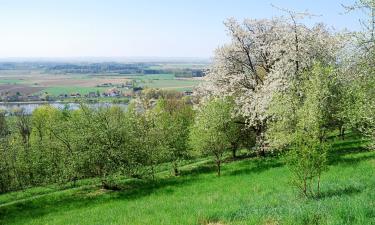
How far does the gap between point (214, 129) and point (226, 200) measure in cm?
1465

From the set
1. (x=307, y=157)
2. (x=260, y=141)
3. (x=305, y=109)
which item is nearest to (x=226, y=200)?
(x=307, y=157)

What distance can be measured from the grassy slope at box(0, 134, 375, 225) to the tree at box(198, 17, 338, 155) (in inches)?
215

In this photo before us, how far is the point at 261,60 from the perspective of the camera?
40188mm

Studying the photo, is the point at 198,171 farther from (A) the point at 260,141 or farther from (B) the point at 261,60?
(B) the point at 261,60

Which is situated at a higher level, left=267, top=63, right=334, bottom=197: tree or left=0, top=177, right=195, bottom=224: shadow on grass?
left=267, top=63, right=334, bottom=197: tree

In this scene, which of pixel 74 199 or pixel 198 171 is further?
pixel 198 171

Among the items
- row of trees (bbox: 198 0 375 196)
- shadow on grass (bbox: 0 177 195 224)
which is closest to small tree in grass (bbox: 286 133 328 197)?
row of trees (bbox: 198 0 375 196)

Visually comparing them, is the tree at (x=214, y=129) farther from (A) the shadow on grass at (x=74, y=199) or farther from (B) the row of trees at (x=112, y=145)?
(A) the shadow on grass at (x=74, y=199)

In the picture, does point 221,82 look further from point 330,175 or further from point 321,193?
point 321,193

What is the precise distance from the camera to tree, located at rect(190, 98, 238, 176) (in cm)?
3559

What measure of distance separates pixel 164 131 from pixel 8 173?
17408mm

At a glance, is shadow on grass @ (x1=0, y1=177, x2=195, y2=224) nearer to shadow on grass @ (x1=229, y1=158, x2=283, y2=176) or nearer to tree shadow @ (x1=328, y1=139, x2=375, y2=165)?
shadow on grass @ (x1=229, y1=158, x2=283, y2=176)

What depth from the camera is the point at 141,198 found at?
28375 millimetres

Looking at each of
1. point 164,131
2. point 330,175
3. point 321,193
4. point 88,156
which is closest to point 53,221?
point 88,156
